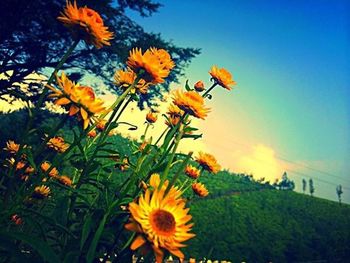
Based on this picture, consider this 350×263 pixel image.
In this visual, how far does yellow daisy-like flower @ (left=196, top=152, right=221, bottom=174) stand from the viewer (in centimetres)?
238

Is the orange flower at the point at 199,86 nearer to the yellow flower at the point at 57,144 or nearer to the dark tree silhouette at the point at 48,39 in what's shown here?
the yellow flower at the point at 57,144

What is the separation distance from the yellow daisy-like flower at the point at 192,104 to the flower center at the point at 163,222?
2.27 ft

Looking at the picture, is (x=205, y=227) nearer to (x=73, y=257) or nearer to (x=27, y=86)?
(x=27, y=86)

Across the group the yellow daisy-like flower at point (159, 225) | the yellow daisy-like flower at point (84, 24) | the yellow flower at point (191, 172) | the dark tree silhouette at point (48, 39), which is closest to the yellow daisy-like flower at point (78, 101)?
the yellow daisy-like flower at point (84, 24)

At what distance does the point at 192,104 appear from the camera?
4.79 feet

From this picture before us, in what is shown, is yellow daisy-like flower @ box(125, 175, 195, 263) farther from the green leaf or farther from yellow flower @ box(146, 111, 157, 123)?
yellow flower @ box(146, 111, 157, 123)

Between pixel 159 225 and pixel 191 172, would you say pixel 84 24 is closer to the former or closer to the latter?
Answer: pixel 159 225

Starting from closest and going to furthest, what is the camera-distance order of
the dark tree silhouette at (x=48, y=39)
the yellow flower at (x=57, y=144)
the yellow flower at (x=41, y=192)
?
the yellow flower at (x=41, y=192)
the yellow flower at (x=57, y=144)
the dark tree silhouette at (x=48, y=39)

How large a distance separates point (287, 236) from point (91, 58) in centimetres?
1077

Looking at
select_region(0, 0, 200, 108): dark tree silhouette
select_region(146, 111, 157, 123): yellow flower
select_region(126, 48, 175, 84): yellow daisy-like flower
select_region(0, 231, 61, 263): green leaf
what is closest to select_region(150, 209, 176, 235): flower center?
select_region(0, 231, 61, 263): green leaf

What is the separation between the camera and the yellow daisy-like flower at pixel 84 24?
1.16m

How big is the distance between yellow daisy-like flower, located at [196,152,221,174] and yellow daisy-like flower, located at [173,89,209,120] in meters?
0.97

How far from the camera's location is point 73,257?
3.37ft

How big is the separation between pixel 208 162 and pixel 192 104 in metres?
1.02
